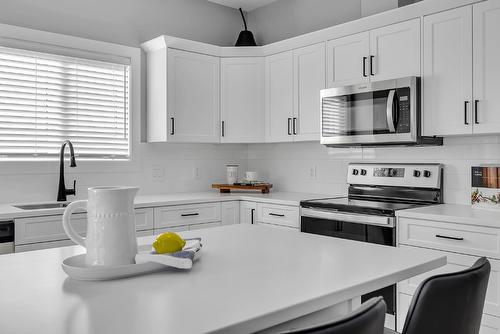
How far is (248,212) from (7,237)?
1.76 m

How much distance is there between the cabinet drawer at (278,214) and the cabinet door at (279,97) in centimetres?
62

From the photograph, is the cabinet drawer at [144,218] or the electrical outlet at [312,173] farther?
the electrical outlet at [312,173]

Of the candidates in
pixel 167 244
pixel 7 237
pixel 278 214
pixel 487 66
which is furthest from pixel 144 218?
pixel 487 66

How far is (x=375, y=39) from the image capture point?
3.19m

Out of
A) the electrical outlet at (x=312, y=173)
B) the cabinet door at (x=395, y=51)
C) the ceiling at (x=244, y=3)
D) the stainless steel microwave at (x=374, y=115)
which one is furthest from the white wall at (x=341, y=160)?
the ceiling at (x=244, y=3)

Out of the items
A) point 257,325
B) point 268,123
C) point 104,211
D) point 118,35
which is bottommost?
point 257,325

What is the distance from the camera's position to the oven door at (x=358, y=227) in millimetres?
2744

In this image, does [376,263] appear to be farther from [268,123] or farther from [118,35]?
[118,35]

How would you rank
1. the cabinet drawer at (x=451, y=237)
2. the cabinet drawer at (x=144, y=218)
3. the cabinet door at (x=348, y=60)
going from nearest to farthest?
the cabinet drawer at (x=451, y=237) → the cabinet drawer at (x=144, y=218) → the cabinet door at (x=348, y=60)

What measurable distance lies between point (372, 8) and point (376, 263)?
103 inches

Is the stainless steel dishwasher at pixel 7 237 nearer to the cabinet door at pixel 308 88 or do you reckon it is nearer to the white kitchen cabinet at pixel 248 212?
the white kitchen cabinet at pixel 248 212

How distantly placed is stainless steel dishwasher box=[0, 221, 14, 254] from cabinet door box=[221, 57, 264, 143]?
1.89m

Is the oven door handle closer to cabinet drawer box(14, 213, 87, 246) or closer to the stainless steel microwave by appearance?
the stainless steel microwave

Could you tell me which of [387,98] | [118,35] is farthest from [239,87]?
[387,98]
